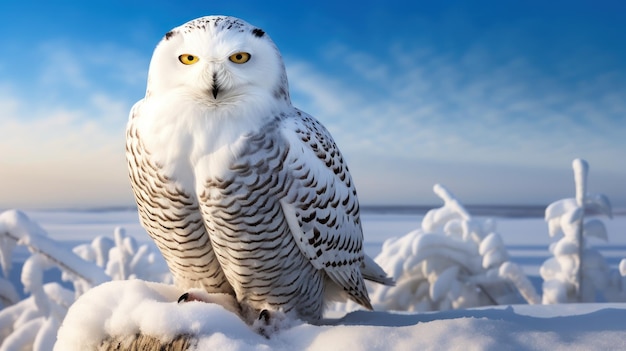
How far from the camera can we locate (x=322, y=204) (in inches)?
52.3

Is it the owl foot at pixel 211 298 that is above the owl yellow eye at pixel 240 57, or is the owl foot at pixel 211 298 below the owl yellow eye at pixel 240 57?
below

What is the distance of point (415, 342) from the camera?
1146 millimetres

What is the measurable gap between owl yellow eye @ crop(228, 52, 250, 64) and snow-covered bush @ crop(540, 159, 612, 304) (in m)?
2.25

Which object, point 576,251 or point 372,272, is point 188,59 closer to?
point 372,272

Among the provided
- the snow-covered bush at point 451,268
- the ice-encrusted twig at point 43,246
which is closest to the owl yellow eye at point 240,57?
the ice-encrusted twig at point 43,246

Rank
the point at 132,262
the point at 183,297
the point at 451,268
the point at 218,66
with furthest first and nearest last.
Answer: the point at 132,262 → the point at 451,268 → the point at 183,297 → the point at 218,66

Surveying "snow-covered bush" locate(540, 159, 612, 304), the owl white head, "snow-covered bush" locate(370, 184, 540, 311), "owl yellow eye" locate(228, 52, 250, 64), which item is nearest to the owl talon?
the owl white head

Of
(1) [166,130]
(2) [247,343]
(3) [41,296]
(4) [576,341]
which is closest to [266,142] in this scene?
(1) [166,130]

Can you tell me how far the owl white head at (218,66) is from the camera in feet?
3.77

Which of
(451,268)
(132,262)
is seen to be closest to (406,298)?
(451,268)

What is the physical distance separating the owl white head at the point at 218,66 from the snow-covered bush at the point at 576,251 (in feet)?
7.18

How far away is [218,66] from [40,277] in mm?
1853

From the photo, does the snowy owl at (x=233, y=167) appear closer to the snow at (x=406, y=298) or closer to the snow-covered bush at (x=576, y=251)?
the snow at (x=406, y=298)

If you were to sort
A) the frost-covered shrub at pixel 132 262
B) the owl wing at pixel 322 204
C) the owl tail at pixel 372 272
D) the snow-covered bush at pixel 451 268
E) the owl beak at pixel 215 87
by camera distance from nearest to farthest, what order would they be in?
the owl beak at pixel 215 87 → the owl wing at pixel 322 204 → the owl tail at pixel 372 272 → the snow-covered bush at pixel 451 268 → the frost-covered shrub at pixel 132 262
